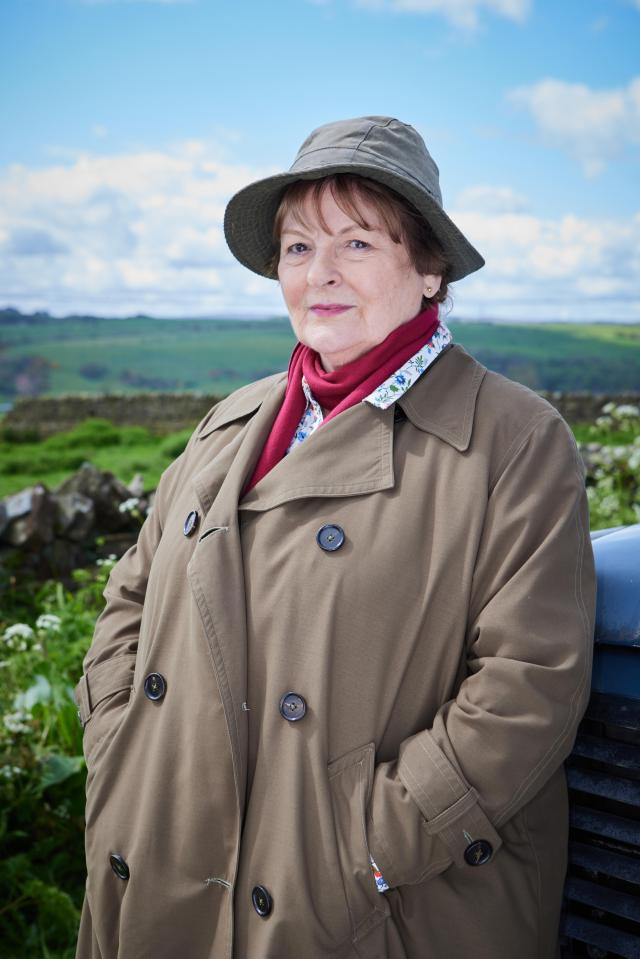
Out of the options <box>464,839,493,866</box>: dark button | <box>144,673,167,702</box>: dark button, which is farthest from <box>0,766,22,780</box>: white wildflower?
<box>464,839,493,866</box>: dark button

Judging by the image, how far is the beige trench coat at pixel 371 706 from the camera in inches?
73.2

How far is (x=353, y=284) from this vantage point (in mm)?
2248

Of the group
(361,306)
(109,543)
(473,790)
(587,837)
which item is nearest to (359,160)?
(361,306)

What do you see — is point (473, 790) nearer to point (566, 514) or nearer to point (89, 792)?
point (566, 514)

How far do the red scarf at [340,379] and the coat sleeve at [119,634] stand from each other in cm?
48

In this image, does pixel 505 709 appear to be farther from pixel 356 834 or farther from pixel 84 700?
pixel 84 700

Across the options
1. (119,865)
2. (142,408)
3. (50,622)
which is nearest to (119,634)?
(119,865)

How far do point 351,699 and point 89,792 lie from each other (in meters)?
0.82

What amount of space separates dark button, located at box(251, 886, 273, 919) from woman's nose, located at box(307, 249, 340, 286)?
1.47 meters

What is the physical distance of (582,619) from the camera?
1879 millimetres

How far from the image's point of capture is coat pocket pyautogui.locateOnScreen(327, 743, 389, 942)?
187 cm

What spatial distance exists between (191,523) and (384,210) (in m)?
0.96

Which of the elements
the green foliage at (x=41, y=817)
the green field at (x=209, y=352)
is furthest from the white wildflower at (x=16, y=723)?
the green field at (x=209, y=352)

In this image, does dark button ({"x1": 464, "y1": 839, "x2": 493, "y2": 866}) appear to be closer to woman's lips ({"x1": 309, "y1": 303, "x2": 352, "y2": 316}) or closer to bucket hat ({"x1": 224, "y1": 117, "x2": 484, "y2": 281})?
woman's lips ({"x1": 309, "y1": 303, "x2": 352, "y2": 316})
